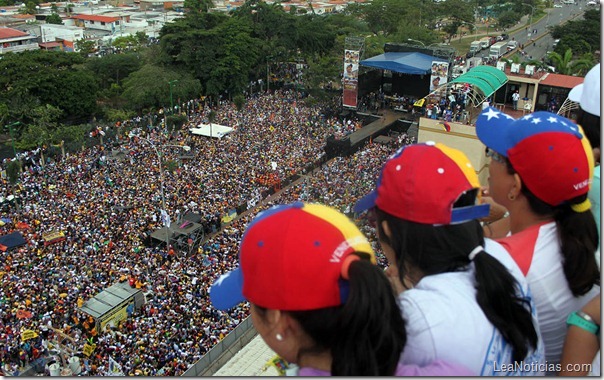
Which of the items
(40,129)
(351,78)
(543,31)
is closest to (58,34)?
(40,129)

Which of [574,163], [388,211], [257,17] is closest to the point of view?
[388,211]

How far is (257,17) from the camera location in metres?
35.0

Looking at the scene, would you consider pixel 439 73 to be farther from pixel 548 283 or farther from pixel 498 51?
pixel 548 283

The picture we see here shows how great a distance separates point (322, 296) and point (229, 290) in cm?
38

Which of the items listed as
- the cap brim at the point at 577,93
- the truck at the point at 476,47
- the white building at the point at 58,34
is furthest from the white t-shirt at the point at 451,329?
the white building at the point at 58,34

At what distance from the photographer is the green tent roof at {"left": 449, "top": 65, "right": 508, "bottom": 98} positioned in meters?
19.8

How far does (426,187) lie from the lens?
2076 mm

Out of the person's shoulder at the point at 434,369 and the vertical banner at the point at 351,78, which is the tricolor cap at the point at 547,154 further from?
the vertical banner at the point at 351,78

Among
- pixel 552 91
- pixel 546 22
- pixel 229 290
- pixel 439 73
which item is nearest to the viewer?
pixel 229 290

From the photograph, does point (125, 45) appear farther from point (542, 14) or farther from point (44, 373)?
point (542, 14)

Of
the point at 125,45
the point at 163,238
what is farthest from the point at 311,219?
the point at 125,45

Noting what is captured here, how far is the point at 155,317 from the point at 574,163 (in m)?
10.5

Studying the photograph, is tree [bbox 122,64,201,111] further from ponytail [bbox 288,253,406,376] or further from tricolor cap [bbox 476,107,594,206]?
ponytail [bbox 288,253,406,376]

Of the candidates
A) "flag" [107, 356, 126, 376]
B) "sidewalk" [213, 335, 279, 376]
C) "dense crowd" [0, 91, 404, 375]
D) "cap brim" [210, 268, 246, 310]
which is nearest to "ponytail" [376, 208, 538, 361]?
"cap brim" [210, 268, 246, 310]
